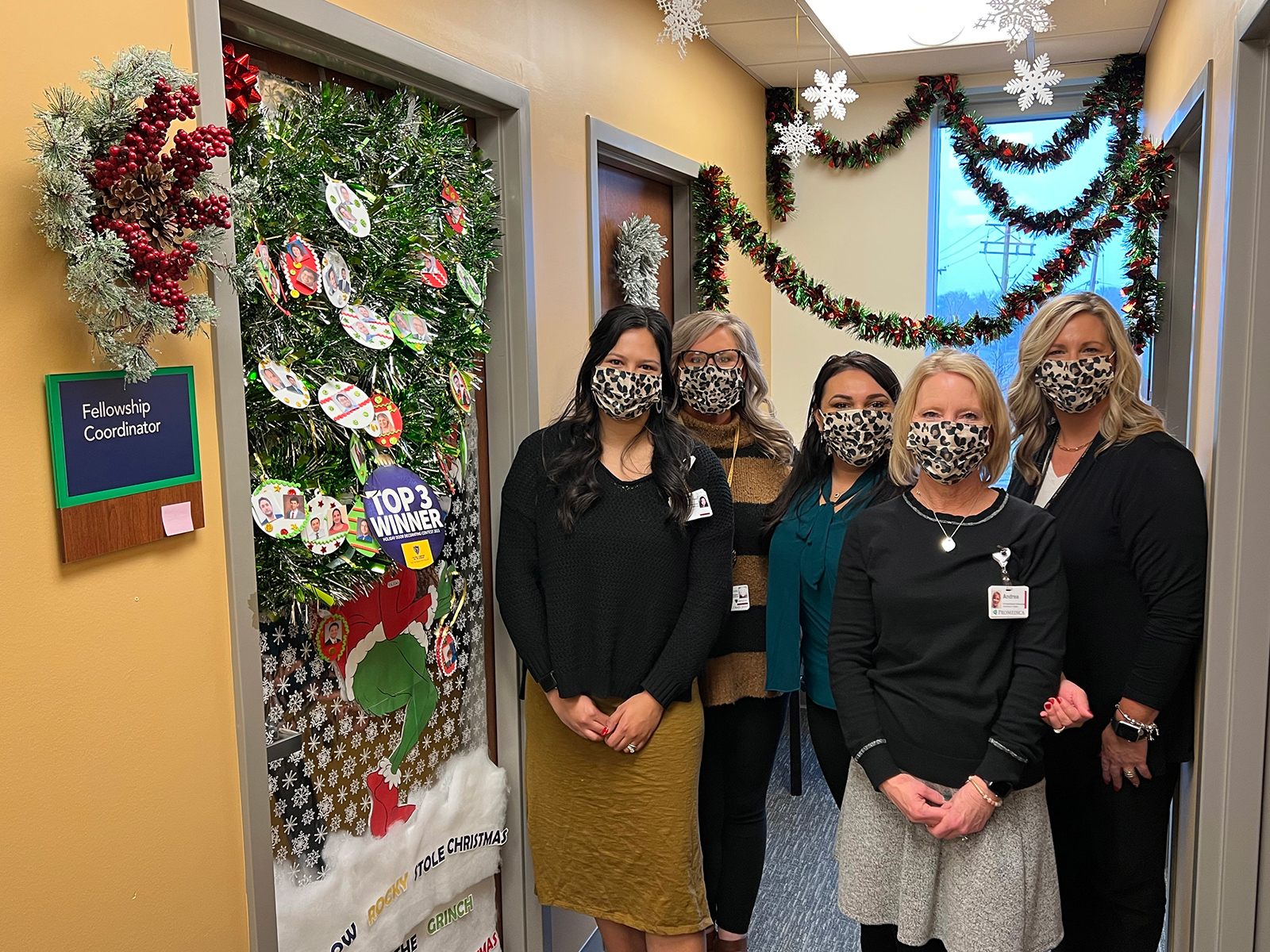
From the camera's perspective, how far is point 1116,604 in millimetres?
1971

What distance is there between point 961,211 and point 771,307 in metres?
0.90

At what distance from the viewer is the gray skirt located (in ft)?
5.70

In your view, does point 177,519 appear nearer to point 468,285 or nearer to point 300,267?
point 300,267

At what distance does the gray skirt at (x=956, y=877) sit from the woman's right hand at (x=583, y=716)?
1.61 ft

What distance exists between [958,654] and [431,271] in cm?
118

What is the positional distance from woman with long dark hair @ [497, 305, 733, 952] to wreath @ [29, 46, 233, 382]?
3.07ft

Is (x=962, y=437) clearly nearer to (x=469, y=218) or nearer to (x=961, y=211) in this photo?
(x=469, y=218)

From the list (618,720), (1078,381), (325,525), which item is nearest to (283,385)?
(325,525)

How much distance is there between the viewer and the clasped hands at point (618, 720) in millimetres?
2006

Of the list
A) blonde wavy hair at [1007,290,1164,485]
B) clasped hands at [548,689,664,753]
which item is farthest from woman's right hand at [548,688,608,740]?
blonde wavy hair at [1007,290,1164,485]

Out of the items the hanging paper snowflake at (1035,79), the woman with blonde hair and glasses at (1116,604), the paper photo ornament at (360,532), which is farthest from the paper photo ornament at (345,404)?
the hanging paper snowflake at (1035,79)

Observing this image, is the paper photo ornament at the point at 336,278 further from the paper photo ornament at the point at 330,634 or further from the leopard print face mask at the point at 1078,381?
the leopard print face mask at the point at 1078,381

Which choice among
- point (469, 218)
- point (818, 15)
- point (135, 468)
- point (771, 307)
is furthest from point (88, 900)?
point (771, 307)

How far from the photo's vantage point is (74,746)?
121 cm
